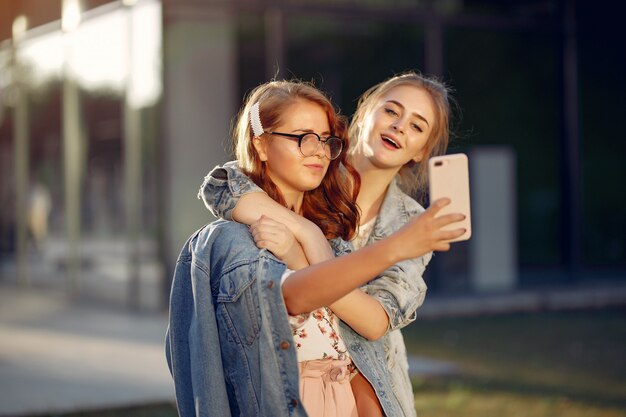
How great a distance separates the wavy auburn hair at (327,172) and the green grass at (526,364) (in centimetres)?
369

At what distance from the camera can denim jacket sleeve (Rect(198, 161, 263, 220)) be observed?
2.69m

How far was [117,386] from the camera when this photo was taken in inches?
286

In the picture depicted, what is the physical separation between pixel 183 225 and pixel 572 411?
20.3 feet

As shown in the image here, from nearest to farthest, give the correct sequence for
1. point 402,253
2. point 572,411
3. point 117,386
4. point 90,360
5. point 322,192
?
point 402,253 < point 322,192 < point 572,411 < point 117,386 < point 90,360

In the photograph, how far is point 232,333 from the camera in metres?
2.57

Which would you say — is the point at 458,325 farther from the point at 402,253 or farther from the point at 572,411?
the point at 402,253

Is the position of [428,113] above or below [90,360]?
above

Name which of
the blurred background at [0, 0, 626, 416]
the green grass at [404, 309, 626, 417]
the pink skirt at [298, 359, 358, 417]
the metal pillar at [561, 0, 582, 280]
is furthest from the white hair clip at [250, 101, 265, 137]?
the metal pillar at [561, 0, 582, 280]

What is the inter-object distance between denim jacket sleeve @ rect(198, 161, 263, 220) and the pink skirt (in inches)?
18.0

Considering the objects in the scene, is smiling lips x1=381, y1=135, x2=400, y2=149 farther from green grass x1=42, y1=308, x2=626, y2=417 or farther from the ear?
green grass x1=42, y1=308, x2=626, y2=417

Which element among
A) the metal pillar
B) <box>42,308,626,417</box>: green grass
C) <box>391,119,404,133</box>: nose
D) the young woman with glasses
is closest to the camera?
the young woman with glasses

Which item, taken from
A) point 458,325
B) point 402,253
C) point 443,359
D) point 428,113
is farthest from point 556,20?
point 402,253

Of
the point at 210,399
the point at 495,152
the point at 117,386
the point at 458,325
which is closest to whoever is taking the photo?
the point at 210,399

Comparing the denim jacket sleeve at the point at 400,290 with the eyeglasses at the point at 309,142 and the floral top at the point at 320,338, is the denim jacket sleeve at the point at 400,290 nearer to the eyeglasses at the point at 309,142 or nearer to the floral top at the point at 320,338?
the floral top at the point at 320,338
